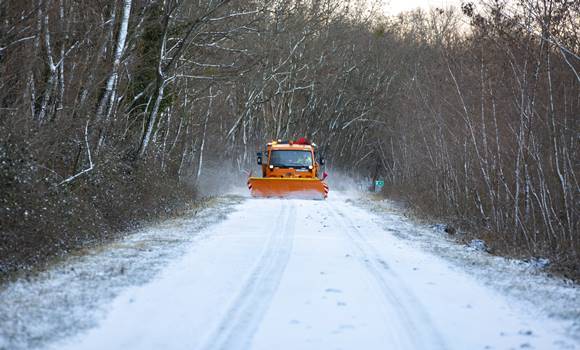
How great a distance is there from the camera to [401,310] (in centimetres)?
802

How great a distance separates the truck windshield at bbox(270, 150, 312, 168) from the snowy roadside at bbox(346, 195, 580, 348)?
16103 mm

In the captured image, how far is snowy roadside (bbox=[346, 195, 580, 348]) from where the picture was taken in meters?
8.19

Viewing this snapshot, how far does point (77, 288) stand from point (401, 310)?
135 inches

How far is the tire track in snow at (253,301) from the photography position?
6570mm

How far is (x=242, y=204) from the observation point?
85.5ft

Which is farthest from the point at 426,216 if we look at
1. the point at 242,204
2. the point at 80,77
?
the point at 80,77

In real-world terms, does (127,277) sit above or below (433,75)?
below

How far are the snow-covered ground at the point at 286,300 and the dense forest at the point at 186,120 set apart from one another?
1.39m

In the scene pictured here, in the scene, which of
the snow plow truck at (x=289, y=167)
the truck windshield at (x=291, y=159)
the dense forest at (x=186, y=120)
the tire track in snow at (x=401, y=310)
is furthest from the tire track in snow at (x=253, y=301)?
the truck windshield at (x=291, y=159)

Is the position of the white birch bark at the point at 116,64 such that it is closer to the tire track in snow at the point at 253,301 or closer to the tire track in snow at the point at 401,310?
the tire track in snow at the point at 253,301

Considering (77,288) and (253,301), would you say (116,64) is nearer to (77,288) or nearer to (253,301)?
(77,288)

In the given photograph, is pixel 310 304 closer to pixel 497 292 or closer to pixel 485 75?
pixel 497 292

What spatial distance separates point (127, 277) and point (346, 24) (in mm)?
42989

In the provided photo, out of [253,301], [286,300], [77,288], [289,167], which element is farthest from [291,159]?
[253,301]
